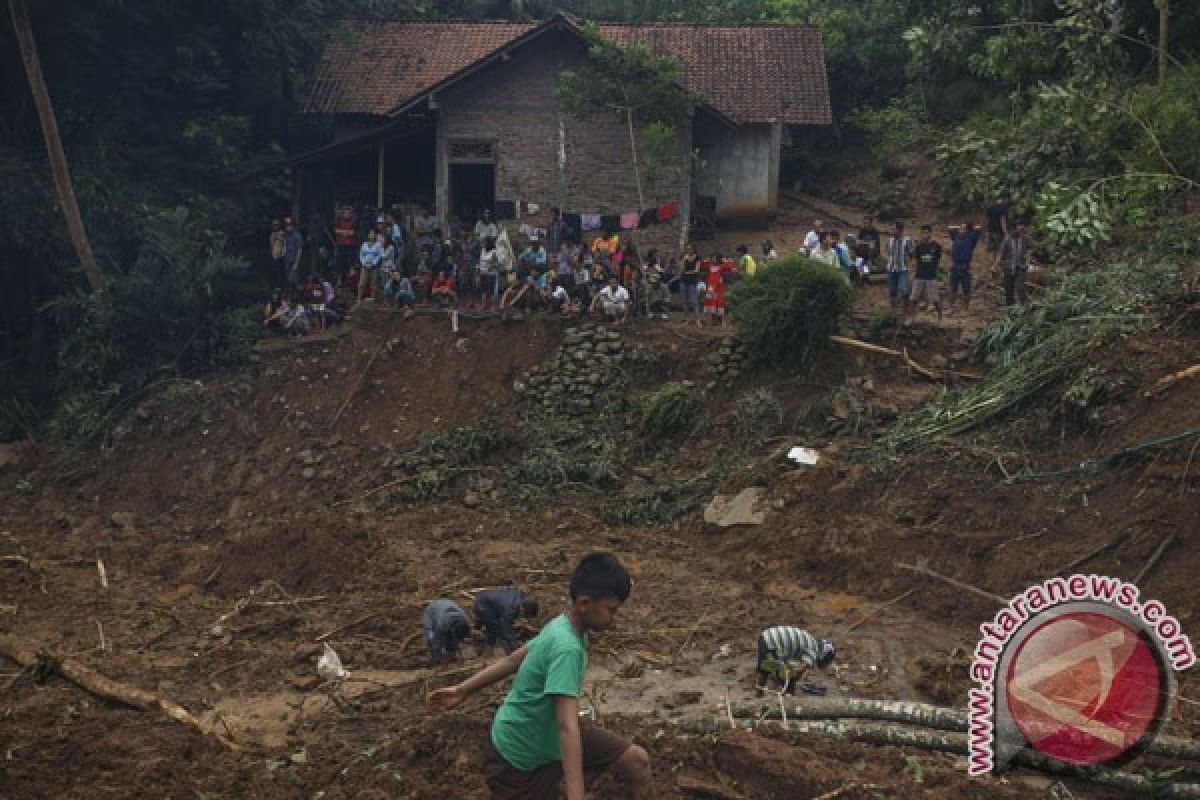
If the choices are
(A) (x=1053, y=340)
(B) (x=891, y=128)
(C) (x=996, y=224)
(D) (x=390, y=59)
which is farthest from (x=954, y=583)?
(D) (x=390, y=59)

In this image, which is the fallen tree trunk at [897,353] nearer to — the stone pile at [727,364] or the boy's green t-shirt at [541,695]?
the stone pile at [727,364]

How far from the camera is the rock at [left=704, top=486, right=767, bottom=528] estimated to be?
47.0 feet

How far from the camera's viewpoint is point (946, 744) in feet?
24.9

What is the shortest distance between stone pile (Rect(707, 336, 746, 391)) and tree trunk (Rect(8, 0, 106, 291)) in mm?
9373

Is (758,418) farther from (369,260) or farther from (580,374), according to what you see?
(369,260)

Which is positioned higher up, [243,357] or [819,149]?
[819,149]

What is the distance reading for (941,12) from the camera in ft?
75.8

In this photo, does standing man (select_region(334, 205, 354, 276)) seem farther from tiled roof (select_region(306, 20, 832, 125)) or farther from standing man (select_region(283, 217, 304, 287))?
tiled roof (select_region(306, 20, 832, 125))

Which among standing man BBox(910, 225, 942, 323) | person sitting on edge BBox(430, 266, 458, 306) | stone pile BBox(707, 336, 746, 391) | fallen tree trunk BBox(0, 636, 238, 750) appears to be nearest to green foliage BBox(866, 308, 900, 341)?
standing man BBox(910, 225, 942, 323)

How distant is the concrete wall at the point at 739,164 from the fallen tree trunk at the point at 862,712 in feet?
55.5

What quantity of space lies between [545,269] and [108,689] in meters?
11.4

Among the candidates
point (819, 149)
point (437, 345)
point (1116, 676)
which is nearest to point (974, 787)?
point (1116, 676)

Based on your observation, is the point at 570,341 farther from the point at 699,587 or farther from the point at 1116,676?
the point at 1116,676

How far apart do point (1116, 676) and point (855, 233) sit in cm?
1643
